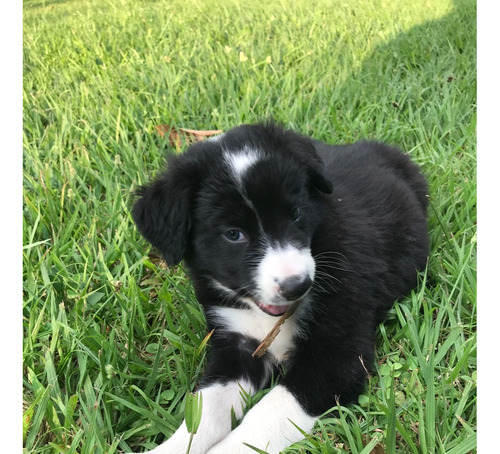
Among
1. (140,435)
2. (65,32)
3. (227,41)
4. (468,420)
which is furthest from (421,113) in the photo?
(65,32)

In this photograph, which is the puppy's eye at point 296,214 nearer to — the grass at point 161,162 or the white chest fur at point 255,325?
the white chest fur at point 255,325

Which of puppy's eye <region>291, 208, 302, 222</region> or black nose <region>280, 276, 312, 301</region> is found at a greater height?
puppy's eye <region>291, 208, 302, 222</region>

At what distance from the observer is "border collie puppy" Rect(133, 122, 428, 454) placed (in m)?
2.04

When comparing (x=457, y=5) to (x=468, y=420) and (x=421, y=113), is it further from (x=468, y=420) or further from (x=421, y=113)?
(x=468, y=420)

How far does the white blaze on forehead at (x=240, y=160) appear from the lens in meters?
2.11

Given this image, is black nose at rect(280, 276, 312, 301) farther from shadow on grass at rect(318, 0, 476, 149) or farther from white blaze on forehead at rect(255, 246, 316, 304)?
shadow on grass at rect(318, 0, 476, 149)

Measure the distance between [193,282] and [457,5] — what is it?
541cm

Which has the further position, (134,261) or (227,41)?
(227,41)

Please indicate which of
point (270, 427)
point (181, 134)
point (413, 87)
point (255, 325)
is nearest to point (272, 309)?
point (255, 325)

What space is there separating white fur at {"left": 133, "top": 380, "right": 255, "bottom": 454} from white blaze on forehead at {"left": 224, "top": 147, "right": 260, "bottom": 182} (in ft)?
2.70

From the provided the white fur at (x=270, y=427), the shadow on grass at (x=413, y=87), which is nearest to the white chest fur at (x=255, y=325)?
the white fur at (x=270, y=427)

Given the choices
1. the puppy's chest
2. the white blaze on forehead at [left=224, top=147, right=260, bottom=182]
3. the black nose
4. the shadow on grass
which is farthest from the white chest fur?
the shadow on grass

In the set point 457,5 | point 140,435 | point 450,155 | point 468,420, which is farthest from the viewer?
point 457,5

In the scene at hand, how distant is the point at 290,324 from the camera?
2338mm
